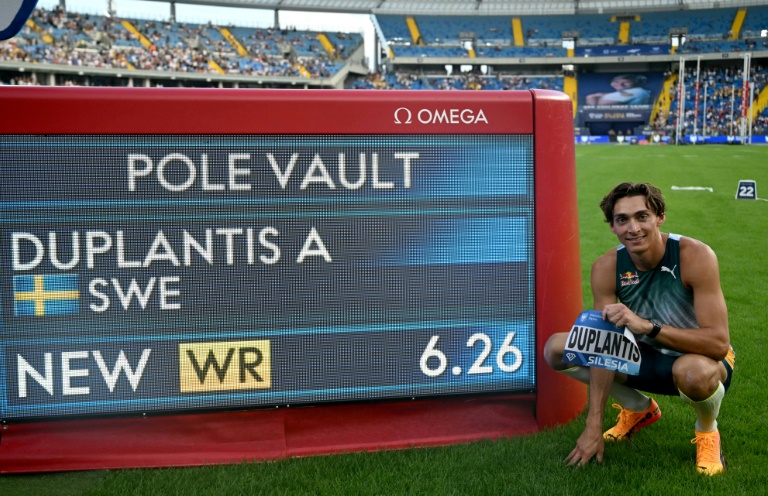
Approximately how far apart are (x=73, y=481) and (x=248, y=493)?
0.81 metres

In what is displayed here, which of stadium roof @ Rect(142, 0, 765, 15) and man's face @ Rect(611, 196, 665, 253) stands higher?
stadium roof @ Rect(142, 0, 765, 15)

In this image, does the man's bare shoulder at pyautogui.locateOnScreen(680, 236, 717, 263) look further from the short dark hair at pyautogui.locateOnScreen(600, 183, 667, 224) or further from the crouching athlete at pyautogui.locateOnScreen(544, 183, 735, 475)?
the short dark hair at pyautogui.locateOnScreen(600, 183, 667, 224)

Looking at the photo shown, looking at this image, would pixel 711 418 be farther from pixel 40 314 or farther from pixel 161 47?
pixel 161 47

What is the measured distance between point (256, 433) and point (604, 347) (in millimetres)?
1590

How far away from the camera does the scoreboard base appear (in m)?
3.33

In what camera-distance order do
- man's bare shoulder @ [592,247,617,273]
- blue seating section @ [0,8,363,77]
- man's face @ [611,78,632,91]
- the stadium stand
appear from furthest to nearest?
man's face @ [611,78,632,91] → the stadium stand → blue seating section @ [0,8,363,77] → man's bare shoulder @ [592,247,617,273]

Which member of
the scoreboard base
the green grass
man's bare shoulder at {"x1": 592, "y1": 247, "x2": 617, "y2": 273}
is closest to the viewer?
the green grass

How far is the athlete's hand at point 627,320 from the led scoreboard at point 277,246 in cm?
43

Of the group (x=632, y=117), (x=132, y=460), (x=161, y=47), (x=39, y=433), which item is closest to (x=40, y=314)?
(x=39, y=433)

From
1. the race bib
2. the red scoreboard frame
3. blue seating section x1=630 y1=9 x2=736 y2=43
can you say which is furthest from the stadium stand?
the race bib

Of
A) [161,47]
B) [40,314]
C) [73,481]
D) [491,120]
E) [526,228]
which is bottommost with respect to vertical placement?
[73,481]

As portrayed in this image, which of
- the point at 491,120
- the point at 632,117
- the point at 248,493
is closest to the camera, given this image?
the point at 248,493

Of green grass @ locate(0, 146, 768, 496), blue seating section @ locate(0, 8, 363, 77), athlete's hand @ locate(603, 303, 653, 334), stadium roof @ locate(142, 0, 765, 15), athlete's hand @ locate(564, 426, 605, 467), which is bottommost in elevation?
green grass @ locate(0, 146, 768, 496)

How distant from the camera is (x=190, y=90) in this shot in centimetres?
337
